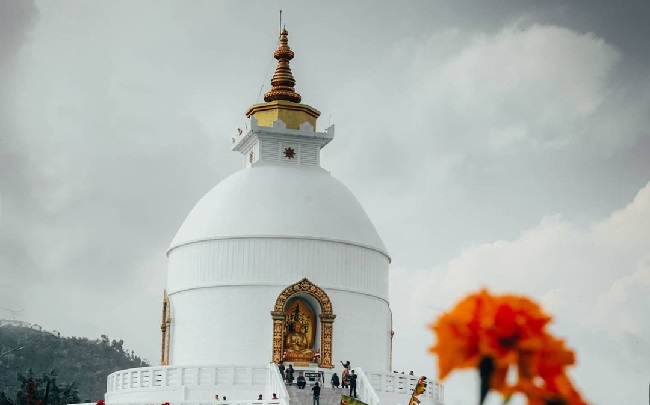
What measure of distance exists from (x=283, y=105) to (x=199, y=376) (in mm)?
12171

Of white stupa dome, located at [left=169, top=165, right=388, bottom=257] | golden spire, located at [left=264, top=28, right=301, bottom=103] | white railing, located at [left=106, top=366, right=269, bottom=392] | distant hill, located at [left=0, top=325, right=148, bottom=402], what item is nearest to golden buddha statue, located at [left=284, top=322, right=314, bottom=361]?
white railing, located at [left=106, top=366, right=269, bottom=392]

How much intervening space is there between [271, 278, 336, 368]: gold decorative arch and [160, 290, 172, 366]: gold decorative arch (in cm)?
486

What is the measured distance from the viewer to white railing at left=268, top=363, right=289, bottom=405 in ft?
115

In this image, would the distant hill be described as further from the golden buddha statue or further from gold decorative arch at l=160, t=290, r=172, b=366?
the golden buddha statue

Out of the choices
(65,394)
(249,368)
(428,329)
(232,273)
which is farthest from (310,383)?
(428,329)

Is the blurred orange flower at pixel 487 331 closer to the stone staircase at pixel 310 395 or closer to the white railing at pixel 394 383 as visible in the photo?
the stone staircase at pixel 310 395

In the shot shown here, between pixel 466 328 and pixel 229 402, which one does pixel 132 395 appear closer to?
pixel 229 402

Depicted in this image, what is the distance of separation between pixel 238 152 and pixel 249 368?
12346 millimetres

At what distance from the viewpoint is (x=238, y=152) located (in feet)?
160

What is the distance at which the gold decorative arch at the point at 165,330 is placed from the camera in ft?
145

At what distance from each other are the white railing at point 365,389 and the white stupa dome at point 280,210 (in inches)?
238

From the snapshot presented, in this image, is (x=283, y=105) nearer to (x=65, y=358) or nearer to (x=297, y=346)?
(x=297, y=346)

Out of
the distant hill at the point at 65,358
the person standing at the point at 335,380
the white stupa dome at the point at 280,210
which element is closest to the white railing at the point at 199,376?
the person standing at the point at 335,380

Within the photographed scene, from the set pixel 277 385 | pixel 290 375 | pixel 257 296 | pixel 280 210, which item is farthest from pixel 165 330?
pixel 277 385
